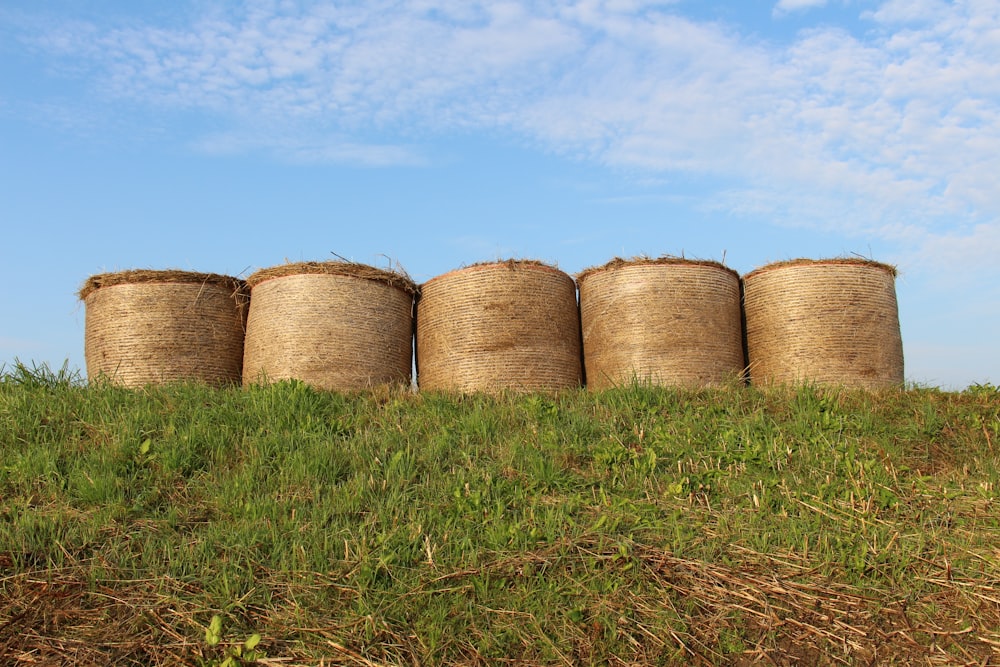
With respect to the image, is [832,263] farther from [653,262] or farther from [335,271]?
[335,271]

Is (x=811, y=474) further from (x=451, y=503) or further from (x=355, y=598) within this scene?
(x=355, y=598)

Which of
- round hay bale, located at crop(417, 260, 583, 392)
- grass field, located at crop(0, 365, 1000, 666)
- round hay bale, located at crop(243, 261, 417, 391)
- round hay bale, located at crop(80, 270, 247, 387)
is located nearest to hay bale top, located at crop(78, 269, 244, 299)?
round hay bale, located at crop(80, 270, 247, 387)

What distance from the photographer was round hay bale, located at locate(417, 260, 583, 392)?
9.51 metres

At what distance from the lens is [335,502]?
20.4ft

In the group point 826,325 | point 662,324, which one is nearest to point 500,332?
point 662,324

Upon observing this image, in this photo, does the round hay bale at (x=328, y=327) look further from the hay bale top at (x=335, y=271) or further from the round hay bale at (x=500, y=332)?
the round hay bale at (x=500, y=332)

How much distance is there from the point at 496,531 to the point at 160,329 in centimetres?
558

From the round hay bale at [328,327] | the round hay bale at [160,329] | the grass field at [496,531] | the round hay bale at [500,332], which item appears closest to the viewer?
the grass field at [496,531]

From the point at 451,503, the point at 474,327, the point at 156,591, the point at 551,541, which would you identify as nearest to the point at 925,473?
the point at 551,541

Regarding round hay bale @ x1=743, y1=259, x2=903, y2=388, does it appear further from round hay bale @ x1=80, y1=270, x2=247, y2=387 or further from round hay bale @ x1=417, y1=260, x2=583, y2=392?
round hay bale @ x1=80, y1=270, x2=247, y2=387

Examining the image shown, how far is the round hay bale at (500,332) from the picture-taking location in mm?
9508

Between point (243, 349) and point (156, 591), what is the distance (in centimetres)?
514

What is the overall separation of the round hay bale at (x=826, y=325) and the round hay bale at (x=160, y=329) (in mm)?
6072

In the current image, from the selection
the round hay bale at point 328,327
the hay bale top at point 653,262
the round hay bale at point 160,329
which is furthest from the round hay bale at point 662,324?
the round hay bale at point 160,329
